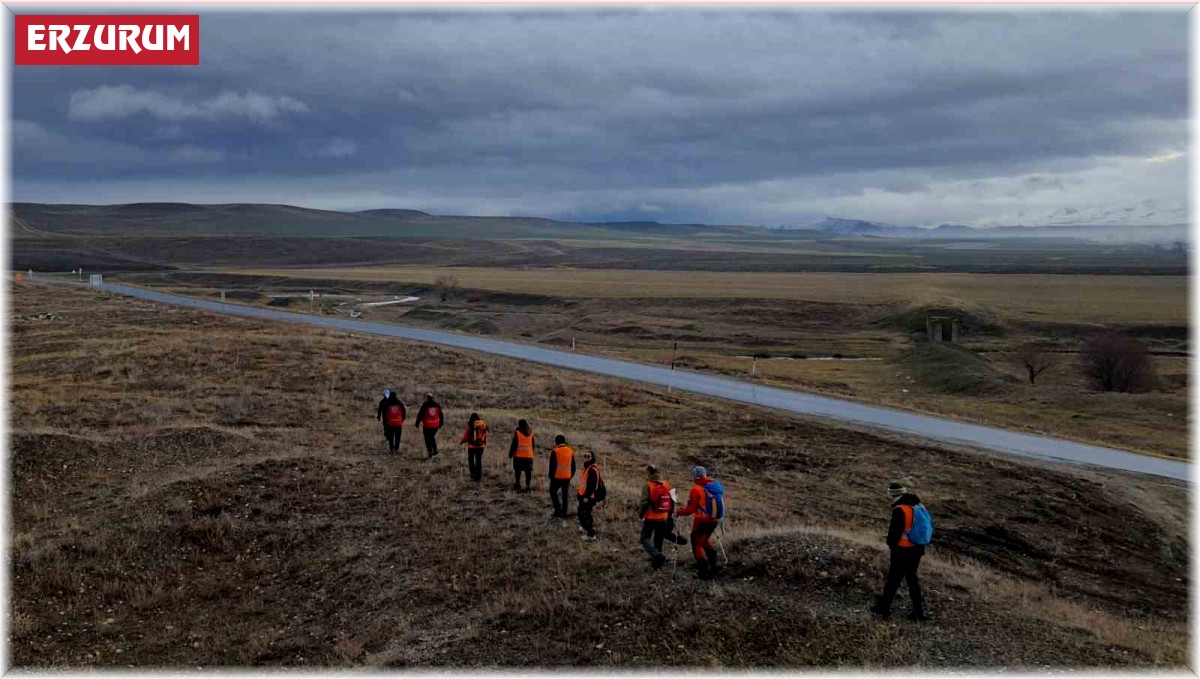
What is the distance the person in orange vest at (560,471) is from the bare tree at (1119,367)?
1939 inches

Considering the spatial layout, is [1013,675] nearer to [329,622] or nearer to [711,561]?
[711,561]

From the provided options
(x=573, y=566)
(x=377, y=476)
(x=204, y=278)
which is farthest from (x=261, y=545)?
(x=204, y=278)

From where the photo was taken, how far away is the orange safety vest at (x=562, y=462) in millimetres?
16609

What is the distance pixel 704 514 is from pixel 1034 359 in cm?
5923

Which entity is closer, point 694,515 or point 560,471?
point 694,515

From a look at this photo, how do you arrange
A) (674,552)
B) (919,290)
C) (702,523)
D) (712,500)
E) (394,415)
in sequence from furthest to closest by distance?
(919,290) → (394,415) → (674,552) → (702,523) → (712,500)

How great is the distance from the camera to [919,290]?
122062mm

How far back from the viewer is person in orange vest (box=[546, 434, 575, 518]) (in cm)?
1662

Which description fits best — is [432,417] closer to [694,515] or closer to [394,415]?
[394,415]

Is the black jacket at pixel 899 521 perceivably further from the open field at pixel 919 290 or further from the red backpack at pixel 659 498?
the open field at pixel 919 290

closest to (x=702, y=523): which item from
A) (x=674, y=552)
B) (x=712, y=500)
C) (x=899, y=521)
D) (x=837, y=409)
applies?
(x=712, y=500)

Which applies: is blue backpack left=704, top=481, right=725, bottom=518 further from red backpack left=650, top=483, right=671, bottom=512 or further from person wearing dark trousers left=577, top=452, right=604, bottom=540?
person wearing dark trousers left=577, top=452, right=604, bottom=540

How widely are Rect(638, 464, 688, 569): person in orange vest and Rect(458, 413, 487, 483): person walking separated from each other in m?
5.89

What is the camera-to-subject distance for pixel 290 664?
12516 mm
